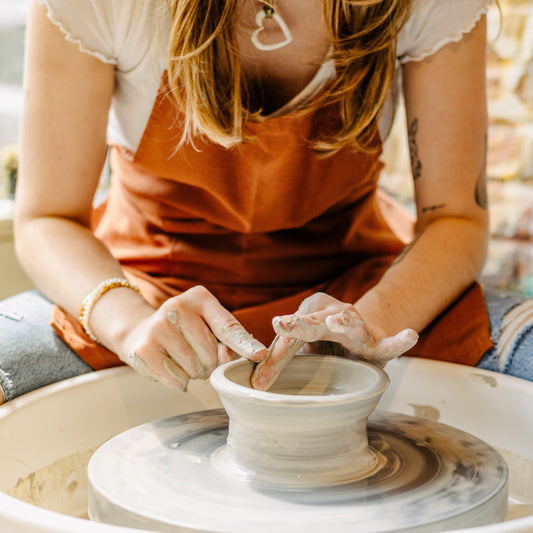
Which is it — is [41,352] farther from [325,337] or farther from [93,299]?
[325,337]

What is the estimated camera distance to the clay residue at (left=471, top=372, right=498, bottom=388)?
0.99 meters

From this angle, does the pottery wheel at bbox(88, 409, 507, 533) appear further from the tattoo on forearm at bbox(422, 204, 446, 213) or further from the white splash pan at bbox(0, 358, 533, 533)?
the tattoo on forearm at bbox(422, 204, 446, 213)

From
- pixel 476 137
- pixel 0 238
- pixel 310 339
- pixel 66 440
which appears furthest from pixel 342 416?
pixel 0 238

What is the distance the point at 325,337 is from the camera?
0.84m

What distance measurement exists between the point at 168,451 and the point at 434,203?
0.64 meters

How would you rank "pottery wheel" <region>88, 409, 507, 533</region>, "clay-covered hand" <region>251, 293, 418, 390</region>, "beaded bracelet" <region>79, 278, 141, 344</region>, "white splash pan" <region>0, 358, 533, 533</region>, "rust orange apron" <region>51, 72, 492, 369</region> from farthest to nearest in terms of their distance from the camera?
"rust orange apron" <region>51, 72, 492, 369</region>
"beaded bracelet" <region>79, 278, 141, 344</region>
"white splash pan" <region>0, 358, 533, 533</region>
"clay-covered hand" <region>251, 293, 418, 390</region>
"pottery wheel" <region>88, 409, 507, 533</region>

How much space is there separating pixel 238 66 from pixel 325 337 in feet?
1.44

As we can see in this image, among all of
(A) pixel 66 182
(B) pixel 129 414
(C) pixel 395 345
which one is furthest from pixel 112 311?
(C) pixel 395 345

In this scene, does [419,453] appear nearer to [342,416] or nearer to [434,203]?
[342,416]

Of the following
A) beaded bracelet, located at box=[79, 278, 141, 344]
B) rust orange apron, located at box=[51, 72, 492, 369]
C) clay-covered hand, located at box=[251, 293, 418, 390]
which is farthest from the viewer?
rust orange apron, located at box=[51, 72, 492, 369]

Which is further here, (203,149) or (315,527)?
(203,149)

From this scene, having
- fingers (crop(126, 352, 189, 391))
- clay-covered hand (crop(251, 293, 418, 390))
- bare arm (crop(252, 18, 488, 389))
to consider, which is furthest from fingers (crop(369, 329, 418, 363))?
fingers (crop(126, 352, 189, 391))

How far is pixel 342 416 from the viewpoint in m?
0.72

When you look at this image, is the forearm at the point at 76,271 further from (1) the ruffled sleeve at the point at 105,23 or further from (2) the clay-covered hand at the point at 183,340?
(1) the ruffled sleeve at the point at 105,23
